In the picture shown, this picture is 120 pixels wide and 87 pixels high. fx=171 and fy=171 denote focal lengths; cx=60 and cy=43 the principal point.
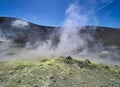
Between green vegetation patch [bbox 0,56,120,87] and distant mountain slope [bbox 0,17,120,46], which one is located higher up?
distant mountain slope [bbox 0,17,120,46]

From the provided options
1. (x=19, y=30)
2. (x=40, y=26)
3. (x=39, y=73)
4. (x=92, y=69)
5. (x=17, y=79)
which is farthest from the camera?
(x=40, y=26)

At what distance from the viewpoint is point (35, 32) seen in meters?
40.2

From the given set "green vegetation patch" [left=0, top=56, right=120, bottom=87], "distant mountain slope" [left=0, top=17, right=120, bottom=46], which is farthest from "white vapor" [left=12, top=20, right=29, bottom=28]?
"green vegetation patch" [left=0, top=56, right=120, bottom=87]

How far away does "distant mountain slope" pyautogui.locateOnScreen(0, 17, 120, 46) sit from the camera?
115 feet

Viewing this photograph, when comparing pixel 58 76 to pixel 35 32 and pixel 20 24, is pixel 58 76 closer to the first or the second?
pixel 35 32

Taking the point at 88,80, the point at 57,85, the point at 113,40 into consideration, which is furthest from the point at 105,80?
the point at 113,40

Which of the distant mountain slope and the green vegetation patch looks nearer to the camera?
the green vegetation patch

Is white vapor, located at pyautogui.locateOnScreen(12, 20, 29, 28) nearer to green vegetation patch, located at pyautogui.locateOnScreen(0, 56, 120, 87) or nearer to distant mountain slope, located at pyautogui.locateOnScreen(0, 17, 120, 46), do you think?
distant mountain slope, located at pyautogui.locateOnScreen(0, 17, 120, 46)

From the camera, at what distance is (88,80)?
31.8 feet

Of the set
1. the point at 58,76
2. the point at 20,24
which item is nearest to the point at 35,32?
the point at 20,24

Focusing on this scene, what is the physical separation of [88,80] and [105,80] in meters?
1.08

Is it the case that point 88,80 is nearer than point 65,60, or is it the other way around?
point 88,80

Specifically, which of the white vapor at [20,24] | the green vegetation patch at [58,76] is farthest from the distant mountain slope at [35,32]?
the green vegetation patch at [58,76]

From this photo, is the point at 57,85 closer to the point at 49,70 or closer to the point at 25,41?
the point at 49,70
